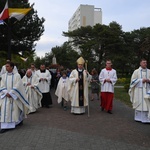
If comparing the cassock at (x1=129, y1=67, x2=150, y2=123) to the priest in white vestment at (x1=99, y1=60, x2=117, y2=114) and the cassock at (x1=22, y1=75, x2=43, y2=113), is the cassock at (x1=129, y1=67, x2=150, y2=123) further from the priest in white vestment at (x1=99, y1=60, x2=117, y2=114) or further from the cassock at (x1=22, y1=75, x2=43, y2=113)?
the cassock at (x1=22, y1=75, x2=43, y2=113)

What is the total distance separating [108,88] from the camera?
1126cm

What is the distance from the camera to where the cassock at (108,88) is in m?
11.2

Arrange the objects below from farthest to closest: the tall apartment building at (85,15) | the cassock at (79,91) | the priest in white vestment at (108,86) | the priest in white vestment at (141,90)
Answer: the tall apartment building at (85,15) → the priest in white vestment at (108,86) → the cassock at (79,91) → the priest in white vestment at (141,90)

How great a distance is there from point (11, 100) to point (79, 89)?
361 cm

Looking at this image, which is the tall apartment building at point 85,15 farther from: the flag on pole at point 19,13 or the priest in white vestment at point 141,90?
the priest in white vestment at point 141,90

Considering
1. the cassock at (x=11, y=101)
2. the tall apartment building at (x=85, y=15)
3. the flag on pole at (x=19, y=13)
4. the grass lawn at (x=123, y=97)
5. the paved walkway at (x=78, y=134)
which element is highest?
the tall apartment building at (x=85, y=15)

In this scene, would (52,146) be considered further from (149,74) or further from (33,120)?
(149,74)

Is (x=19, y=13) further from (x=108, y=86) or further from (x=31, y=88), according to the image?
(x=108, y=86)

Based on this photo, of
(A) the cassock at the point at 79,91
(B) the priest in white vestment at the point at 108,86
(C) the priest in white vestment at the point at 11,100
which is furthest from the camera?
(B) the priest in white vestment at the point at 108,86

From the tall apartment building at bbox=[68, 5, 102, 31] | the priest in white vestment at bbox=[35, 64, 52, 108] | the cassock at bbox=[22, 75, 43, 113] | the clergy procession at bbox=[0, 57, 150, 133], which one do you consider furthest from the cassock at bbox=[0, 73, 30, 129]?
the tall apartment building at bbox=[68, 5, 102, 31]

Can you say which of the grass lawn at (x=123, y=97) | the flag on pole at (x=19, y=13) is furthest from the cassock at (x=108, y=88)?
the flag on pole at (x=19, y=13)

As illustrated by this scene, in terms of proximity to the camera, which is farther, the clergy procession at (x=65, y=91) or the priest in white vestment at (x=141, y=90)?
the priest in white vestment at (x=141, y=90)

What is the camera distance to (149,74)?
9.58 m

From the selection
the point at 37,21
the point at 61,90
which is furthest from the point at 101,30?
the point at 61,90
